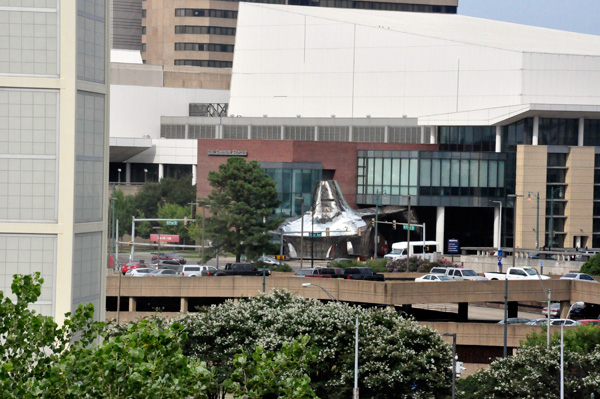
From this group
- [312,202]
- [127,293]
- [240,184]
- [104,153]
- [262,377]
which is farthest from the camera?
[312,202]

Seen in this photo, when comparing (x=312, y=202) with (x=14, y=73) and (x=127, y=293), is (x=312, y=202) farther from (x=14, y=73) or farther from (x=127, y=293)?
(x=14, y=73)

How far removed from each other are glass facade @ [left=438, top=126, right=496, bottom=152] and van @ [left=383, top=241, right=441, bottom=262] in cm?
1757

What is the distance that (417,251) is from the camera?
115500 mm

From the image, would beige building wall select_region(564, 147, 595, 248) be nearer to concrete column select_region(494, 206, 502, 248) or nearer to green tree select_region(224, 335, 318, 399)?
concrete column select_region(494, 206, 502, 248)

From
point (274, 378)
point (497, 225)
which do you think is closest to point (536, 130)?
point (497, 225)

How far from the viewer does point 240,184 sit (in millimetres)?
104312

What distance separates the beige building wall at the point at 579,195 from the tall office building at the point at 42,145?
4334 inches

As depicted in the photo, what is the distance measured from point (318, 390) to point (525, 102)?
85.8 metres

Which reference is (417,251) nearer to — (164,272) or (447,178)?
(447,178)

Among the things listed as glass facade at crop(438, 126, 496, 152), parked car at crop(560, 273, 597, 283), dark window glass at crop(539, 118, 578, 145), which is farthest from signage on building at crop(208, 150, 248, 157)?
parked car at crop(560, 273, 597, 283)

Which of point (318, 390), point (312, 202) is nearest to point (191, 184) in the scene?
point (312, 202)

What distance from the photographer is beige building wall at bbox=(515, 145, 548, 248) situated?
397 ft

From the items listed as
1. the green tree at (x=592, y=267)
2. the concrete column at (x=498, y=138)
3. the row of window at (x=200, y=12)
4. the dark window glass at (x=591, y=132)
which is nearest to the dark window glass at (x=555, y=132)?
the dark window glass at (x=591, y=132)

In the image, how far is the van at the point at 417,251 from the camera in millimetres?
107250
